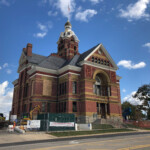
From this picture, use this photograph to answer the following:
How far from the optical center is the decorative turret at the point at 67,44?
1988 inches

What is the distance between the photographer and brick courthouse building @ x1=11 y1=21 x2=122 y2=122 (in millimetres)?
33281

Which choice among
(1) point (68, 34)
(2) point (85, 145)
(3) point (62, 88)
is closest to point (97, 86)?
(3) point (62, 88)

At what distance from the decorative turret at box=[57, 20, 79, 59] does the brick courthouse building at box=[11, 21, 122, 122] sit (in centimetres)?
951

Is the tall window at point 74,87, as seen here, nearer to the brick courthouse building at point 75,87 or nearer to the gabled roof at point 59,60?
the brick courthouse building at point 75,87

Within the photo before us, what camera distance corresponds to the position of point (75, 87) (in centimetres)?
3475

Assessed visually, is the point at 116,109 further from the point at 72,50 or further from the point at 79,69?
the point at 72,50

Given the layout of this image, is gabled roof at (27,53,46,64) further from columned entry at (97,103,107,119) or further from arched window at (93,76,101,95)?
columned entry at (97,103,107,119)

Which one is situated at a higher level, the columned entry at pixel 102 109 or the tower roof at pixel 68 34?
the tower roof at pixel 68 34

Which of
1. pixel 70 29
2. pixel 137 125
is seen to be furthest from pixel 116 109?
pixel 70 29

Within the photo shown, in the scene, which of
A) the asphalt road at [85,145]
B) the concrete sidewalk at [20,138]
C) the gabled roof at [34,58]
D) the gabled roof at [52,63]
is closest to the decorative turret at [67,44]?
the gabled roof at [52,63]

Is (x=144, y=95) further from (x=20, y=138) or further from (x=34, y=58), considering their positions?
(x=20, y=138)

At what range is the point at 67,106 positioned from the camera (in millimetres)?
32438

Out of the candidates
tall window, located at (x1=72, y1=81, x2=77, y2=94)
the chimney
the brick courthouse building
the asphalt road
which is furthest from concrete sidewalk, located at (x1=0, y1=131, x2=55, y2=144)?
the chimney

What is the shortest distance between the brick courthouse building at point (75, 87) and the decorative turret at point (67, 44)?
374 inches
